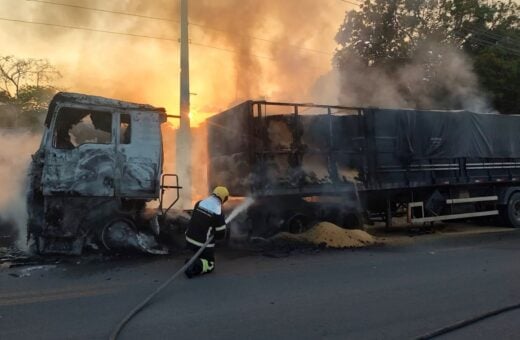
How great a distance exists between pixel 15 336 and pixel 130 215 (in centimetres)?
341

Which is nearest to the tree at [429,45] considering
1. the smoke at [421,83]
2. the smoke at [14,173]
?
the smoke at [421,83]

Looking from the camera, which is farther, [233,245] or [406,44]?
[406,44]

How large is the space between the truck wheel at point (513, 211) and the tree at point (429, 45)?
245 inches

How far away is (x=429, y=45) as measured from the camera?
62.3 ft

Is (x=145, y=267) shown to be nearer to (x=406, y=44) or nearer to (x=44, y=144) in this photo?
(x=44, y=144)

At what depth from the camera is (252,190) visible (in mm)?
8047

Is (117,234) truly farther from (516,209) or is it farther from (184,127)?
(516,209)

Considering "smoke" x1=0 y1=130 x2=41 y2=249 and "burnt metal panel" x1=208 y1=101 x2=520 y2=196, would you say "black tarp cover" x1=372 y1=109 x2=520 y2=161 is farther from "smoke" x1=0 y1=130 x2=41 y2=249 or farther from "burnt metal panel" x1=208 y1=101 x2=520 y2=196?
"smoke" x1=0 y1=130 x2=41 y2=249

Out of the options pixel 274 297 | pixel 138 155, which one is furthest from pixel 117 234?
pixel 274 297

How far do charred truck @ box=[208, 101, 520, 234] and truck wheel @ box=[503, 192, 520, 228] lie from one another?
0.08ft

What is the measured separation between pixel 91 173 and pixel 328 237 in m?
4.22

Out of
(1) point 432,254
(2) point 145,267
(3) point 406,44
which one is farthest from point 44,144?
(3) point 406,44

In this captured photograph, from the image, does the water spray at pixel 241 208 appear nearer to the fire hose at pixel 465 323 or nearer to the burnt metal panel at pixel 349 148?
the burnt metal panel at pixel 349 148

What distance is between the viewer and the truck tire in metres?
11.4
